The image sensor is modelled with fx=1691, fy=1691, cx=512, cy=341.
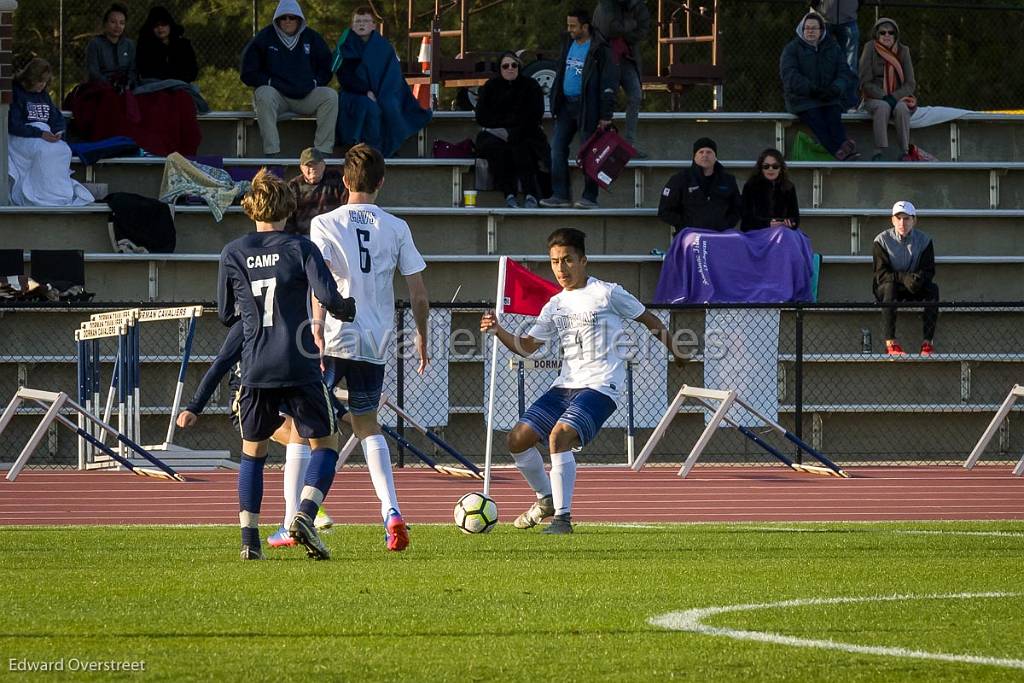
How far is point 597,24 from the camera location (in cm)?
1880

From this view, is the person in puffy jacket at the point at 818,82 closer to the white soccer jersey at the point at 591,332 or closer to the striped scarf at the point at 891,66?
the striped scarf at the point at 891,66

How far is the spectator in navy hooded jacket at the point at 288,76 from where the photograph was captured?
61.0 ft

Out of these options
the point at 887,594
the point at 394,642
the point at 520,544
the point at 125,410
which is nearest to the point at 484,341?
the point at 125,410

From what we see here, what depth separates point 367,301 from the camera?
8344 millimetres

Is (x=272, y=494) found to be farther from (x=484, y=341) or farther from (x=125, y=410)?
(x=484, y=341)

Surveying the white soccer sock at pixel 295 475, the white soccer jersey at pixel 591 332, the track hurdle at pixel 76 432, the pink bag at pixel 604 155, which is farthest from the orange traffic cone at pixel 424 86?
the white soccer sock at pixel 295 475

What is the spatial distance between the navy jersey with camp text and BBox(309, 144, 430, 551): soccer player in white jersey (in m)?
0.33

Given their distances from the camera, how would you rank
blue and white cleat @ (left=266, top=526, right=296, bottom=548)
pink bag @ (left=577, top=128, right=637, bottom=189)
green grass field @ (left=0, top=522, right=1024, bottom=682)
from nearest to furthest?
green grass field @ (left=0, top=522, right=1024, bottom=682), blue and white cleat @ (left=266, top=526, right=296, bottom=548), pink bag @ (left=577, top=128, right=637, bottom=189)

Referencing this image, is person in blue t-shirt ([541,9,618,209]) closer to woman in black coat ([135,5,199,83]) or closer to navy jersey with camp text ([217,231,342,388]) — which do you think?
woman in black coat ([135,5,199,83])

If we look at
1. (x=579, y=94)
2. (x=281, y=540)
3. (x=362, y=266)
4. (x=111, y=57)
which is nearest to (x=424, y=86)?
(x=579, y=94)

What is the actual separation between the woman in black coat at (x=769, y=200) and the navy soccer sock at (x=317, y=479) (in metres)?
10.2

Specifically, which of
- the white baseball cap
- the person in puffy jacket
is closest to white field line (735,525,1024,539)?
the white baseball cap

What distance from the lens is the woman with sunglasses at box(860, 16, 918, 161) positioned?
20047mm

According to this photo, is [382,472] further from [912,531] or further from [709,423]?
[709,423]
